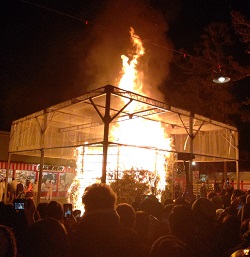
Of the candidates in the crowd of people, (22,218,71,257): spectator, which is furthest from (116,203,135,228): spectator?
(22,218,71,257): spectator

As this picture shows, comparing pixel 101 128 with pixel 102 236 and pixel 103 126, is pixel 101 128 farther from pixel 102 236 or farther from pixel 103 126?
pixel 102 236

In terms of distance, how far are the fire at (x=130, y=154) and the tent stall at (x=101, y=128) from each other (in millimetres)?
162

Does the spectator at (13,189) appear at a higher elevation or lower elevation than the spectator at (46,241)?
lower

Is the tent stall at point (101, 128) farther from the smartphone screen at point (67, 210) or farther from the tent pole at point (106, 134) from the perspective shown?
the smartphone screen at point (67, 210)

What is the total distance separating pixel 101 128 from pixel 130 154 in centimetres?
231

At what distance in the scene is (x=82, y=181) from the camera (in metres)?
11.1

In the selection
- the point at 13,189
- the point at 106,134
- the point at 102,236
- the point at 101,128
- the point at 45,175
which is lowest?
the point at 13,189

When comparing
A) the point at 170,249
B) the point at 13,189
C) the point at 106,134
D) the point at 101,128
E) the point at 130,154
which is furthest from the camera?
the point at 13,189

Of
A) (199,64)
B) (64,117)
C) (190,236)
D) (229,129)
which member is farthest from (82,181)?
(199,64)

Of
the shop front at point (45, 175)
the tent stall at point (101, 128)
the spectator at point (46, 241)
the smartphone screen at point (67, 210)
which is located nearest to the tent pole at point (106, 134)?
the tent stall at point (101, 128)

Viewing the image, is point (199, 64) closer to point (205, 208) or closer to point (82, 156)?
point (82, 156)

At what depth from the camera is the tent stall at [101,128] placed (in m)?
9.02

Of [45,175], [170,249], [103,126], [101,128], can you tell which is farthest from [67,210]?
[45,175]

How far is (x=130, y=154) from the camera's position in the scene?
10.5m
